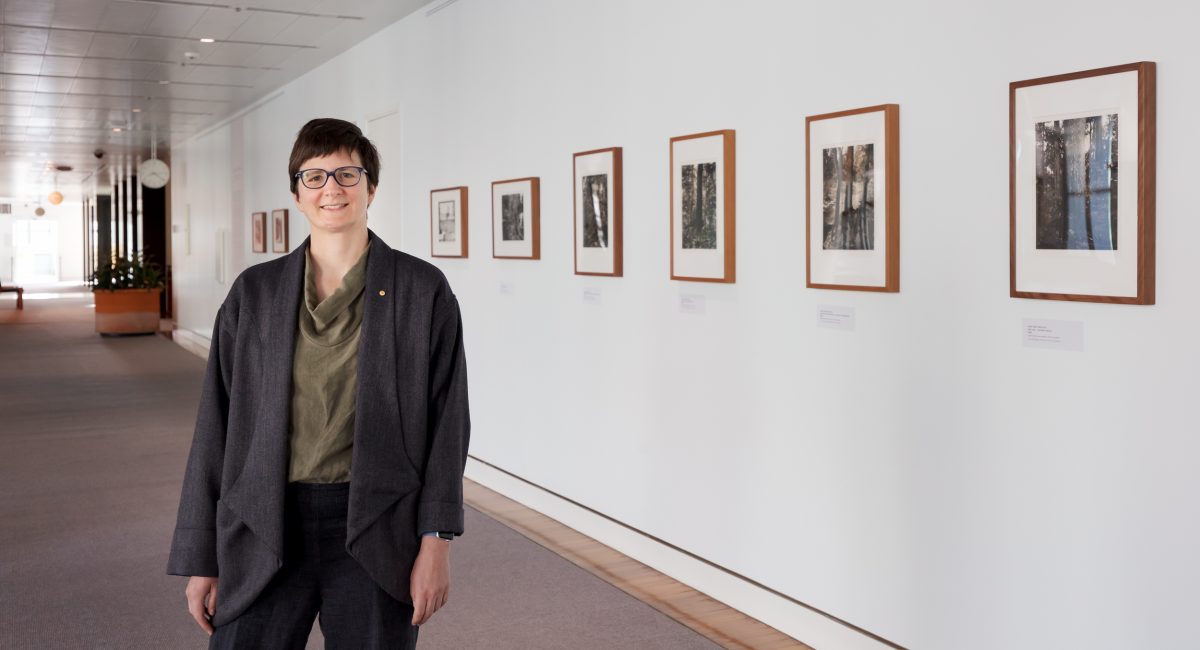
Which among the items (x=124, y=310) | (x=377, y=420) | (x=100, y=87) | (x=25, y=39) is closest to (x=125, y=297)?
(x=124, y=310)

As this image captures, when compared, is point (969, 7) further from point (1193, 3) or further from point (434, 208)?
point (434, 208)

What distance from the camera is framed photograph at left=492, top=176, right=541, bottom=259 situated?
24.1 feet

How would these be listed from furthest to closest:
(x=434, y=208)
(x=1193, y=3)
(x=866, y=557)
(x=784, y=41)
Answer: (x=434, y=208), (x=784, y=41), (x=866, y=557), (x=1193, y=3)

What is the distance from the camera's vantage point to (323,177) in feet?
8.34

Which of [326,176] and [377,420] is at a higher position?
[326,176]

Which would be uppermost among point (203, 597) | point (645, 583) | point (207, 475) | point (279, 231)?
point (279, 231)

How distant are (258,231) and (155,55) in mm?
4127

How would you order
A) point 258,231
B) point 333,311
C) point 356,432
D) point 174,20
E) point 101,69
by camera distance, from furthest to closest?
1. point 258,231
2. point 101,69
3. point 174,20
4. point 333,311
5. point 356,432

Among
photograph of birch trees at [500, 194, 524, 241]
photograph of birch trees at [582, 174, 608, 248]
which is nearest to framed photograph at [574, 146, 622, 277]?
photograph of birch trees at [582, 174, 608, 248]

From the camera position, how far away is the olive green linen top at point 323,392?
8.32 ft

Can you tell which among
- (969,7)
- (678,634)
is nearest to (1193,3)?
(969,7)

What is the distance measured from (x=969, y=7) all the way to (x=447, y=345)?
2.42 metres

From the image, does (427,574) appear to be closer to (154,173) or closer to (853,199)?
(853,199)

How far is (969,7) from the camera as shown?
3926mm
